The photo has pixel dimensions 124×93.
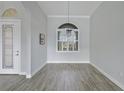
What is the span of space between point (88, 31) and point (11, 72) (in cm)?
597

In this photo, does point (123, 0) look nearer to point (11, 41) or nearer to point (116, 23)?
point (116, 23)

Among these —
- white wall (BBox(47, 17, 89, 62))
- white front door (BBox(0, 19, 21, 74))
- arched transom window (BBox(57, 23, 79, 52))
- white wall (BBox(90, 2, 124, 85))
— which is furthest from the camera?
arched transom window (BBox(57, 23, 79, 52))

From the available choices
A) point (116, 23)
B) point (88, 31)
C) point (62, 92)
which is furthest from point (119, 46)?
point (88, 31)

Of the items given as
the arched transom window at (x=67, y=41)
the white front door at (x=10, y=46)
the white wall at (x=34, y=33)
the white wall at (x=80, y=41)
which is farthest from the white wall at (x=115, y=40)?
the arched transom window at (x=67, y=41)

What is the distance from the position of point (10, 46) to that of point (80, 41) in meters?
5.17

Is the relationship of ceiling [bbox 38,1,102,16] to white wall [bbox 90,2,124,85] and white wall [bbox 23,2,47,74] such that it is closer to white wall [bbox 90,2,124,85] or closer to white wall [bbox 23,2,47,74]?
white wall [bbox 23,2,47,74]

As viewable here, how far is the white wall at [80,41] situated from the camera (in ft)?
30.7

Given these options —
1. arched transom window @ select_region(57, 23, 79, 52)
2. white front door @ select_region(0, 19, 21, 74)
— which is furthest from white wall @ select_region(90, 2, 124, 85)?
arched transom window @ select_region(57, 23, 79, 52)

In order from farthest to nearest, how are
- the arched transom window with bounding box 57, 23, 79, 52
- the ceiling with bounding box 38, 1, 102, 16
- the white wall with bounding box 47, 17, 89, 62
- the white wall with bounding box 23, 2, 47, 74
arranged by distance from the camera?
the arched transom window with bounding box 57, 23, 79, 52, the white wall with bounding box 47, 17, 89, 62, the ceiling with bounding box 38, 1, 102, 16, the white wall with bounding box 23, 2, 47, 74

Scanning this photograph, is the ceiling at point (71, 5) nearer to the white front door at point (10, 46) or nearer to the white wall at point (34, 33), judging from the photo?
the white wall at point (34, 33)

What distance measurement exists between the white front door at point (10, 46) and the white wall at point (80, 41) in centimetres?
383

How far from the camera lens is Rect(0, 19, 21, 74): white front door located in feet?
18.4

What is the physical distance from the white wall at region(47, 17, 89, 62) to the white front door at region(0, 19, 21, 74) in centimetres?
383

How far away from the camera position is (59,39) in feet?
31.2
